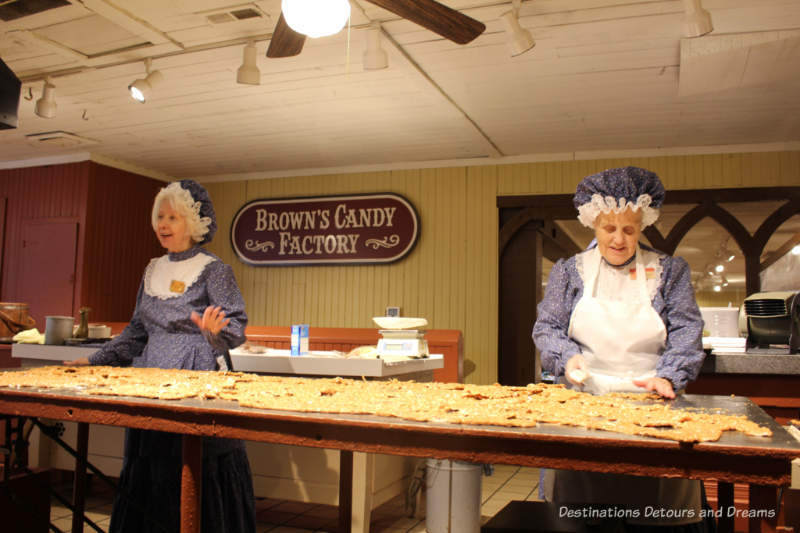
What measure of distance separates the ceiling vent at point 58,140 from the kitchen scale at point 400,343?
414cm

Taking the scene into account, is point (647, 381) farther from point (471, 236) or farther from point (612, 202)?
point (471, 236)

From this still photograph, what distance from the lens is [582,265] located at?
7.95 ft

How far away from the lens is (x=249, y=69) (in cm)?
382

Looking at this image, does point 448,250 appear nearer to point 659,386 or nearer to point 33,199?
point 33,199

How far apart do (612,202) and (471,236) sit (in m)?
4.32

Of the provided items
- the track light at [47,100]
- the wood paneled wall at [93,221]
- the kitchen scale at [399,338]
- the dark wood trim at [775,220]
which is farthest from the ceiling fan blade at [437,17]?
the wood paneled wall at [93,221]

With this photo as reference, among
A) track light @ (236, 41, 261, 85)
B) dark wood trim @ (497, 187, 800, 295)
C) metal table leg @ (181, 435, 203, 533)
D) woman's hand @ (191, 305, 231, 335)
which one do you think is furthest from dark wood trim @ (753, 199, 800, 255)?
metal table leg @ (181, 435, 203, 533)

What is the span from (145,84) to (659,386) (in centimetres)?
379

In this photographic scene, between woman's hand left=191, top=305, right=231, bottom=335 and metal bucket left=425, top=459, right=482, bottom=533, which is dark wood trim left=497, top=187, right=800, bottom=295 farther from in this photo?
woman's hand left=191, top=305, right=231, bottom=335

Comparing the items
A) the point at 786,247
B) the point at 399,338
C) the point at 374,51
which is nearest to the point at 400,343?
the point at 399,338

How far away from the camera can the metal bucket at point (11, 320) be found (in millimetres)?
5213

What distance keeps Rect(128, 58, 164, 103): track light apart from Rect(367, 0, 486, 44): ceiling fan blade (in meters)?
2.44

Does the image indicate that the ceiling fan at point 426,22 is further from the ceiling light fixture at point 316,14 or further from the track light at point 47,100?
the track light at point 47,100

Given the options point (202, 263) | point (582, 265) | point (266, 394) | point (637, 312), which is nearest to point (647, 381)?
point (637, 312)
